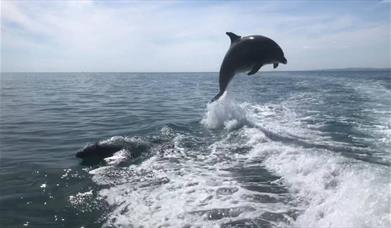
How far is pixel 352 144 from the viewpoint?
34.2ft

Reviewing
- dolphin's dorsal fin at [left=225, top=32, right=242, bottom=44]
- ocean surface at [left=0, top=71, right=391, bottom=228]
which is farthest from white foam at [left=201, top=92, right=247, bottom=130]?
dolphin's dorsal fin at [left=225, top=32, right=242, bottom=44]

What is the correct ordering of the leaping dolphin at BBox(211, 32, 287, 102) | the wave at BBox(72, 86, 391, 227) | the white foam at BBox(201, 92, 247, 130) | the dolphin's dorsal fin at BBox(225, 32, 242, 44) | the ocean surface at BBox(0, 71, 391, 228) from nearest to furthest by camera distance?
the wave at BBox(72, 86, 391, 227) < the ocean surface at BBox(0, 71, 391, 228) < the leaping dolphin at BBox(211, 32, 287, 102) < the dolphin's dorsal fin at BBox(225, 32, 242, 44) < the white foam at BBox(201, 92, 247, 130)

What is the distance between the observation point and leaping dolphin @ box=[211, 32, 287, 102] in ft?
31.6

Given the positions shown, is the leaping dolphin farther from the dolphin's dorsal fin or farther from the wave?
the wave

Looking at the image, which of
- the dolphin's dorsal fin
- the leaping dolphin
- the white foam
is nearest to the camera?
the leaping dolphin

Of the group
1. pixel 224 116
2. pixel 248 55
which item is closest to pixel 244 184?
pixel 248 55

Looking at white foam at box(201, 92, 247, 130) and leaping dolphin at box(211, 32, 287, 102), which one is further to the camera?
white foam at box(201, 92, 247, 130)

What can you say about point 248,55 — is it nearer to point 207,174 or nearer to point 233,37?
point 233,37

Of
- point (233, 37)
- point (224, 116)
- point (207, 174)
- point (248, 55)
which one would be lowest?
point (207, 174)

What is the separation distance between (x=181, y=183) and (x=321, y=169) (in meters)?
2.99

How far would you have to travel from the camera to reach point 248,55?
9656 mm

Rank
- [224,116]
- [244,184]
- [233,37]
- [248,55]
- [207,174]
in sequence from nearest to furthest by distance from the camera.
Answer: [244,184] < [207,174] < [248,55] < [233,37] < [224,116]

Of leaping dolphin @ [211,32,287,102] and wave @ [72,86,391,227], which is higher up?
leaping dolphin @ [211,32,287,102]

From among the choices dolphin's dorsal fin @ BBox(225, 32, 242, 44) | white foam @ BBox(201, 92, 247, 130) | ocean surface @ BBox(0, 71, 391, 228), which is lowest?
ocean surface @ BBox(0, 71, 391, 228)
